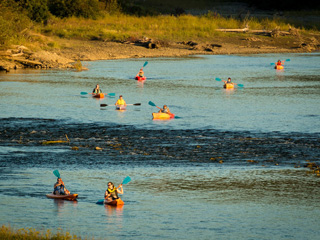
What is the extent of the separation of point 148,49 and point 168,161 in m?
48.0

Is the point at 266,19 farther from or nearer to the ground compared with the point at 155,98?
farther from the ground

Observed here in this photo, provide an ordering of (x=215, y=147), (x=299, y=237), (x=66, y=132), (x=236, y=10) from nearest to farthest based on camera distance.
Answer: (x=299, y=237), (x=215, y=147), (x=66, y=132), (x=236, y=10)

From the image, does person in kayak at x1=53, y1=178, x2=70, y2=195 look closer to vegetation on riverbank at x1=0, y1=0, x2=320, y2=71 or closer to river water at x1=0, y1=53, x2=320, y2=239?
river water at x1=0, y1=53, x2=320, y2=239

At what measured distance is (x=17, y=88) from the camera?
46438 mm

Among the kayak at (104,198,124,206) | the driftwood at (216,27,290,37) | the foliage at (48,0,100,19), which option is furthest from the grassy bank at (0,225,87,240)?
the driftwood at (216,27,290,37)

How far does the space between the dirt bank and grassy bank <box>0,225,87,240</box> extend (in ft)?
141

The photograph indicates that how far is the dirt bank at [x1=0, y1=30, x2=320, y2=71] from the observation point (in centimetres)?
6038

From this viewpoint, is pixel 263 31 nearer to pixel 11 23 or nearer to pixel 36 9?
pixel 36 9

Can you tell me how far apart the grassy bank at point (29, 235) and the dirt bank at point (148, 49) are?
42.9 m

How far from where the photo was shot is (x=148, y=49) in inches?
2842

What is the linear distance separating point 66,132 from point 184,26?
51.1m

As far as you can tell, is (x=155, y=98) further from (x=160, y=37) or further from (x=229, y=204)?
(x=160, y=37)

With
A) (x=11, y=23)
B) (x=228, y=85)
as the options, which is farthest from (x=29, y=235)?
(x=11, y=23)

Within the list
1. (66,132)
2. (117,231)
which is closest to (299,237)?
(117,231)
